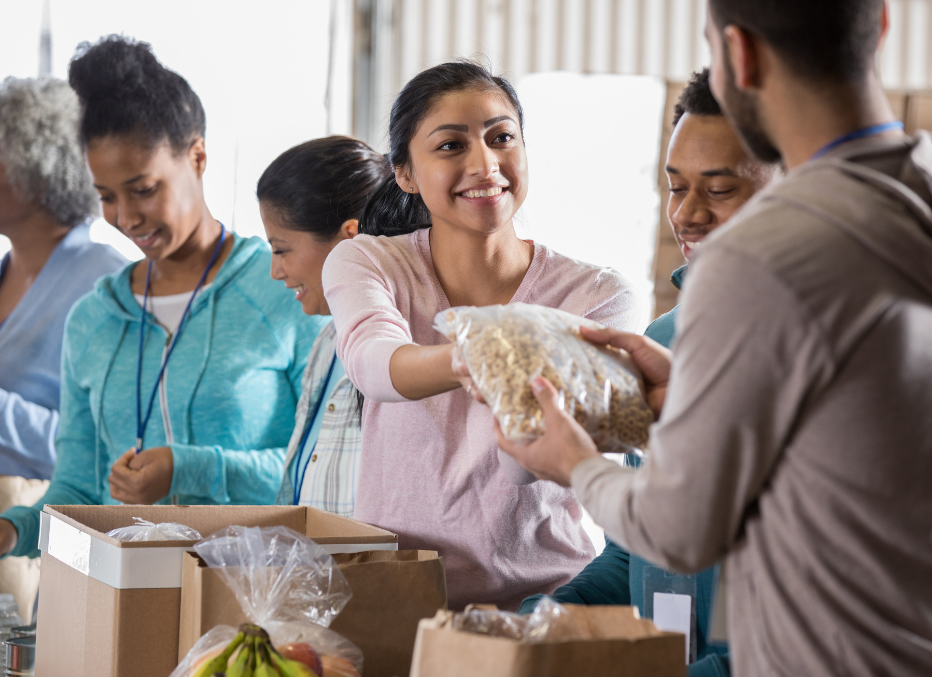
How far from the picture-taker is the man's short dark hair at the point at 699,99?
1273 millimetres

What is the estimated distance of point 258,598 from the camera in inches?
38.6

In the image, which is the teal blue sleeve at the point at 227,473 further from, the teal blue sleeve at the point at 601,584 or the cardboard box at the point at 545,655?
the cardboard box at the point at 545,655

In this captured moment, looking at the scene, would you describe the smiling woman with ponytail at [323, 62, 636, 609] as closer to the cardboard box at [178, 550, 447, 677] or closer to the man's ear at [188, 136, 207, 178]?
the cardboard box at [178, 550, 447, 677]

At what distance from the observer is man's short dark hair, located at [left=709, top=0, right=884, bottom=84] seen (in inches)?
25.5

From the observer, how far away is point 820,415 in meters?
0.62

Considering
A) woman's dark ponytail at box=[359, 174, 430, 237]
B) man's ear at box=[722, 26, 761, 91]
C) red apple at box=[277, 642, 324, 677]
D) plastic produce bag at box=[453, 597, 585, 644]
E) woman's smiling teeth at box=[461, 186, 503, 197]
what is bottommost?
red apple at box=[277, 642, 324, 677]

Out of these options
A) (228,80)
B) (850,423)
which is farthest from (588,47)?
(850,423)

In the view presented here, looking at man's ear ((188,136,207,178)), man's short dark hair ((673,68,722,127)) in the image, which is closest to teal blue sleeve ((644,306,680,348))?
man's short dark hair ((673,68,722,127))

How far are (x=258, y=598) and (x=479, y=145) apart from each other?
75cm

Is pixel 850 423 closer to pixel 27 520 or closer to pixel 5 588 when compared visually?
pixel 27 520

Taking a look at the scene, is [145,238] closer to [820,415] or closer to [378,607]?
A: [378,607]

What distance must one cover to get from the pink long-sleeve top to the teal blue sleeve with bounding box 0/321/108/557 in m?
0.88

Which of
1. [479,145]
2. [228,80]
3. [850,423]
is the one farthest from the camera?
[228,80]

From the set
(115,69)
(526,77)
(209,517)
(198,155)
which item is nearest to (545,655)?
(209,517)
